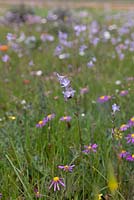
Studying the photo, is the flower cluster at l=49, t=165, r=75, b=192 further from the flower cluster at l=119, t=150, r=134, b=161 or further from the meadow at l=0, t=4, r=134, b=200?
the flower cluster at l=119, t=150, r=134, b=161

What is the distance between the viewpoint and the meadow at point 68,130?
80.3 inches

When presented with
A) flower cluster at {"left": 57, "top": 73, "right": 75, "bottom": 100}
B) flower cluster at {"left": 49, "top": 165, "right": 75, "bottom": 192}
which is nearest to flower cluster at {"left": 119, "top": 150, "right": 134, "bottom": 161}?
flower cluster at {"left": 49, "top": 165, "right": 75, "bottom": 192}

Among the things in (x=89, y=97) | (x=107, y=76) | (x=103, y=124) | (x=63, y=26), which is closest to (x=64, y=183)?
(x=103, y=124)

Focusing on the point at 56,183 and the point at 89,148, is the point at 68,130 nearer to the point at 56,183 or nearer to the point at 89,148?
the point at 89,148

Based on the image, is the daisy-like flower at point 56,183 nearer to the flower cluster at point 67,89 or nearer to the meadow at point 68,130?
the meadow at point 68,130

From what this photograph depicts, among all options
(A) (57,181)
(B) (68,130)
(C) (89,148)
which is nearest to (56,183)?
(A) (57,181)

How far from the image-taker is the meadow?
6.69 ft

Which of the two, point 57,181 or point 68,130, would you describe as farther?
point 68,130

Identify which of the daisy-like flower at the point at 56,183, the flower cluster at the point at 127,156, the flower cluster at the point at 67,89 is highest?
the flower cluster at the point at 67,89

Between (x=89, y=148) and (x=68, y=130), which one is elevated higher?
(x=68, y=130)

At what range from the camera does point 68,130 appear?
8.86 ft

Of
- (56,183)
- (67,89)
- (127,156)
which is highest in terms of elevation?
(67,89)

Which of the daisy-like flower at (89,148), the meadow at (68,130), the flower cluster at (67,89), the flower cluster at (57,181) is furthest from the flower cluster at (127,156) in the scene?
the flower cluster at (67,89)

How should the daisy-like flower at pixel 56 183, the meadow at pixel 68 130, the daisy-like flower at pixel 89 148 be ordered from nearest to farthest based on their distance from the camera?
the daisy-like flower at pixel 56 183, the meadow at pixel 68 130, the daisy-like flower at pixel 89 148
